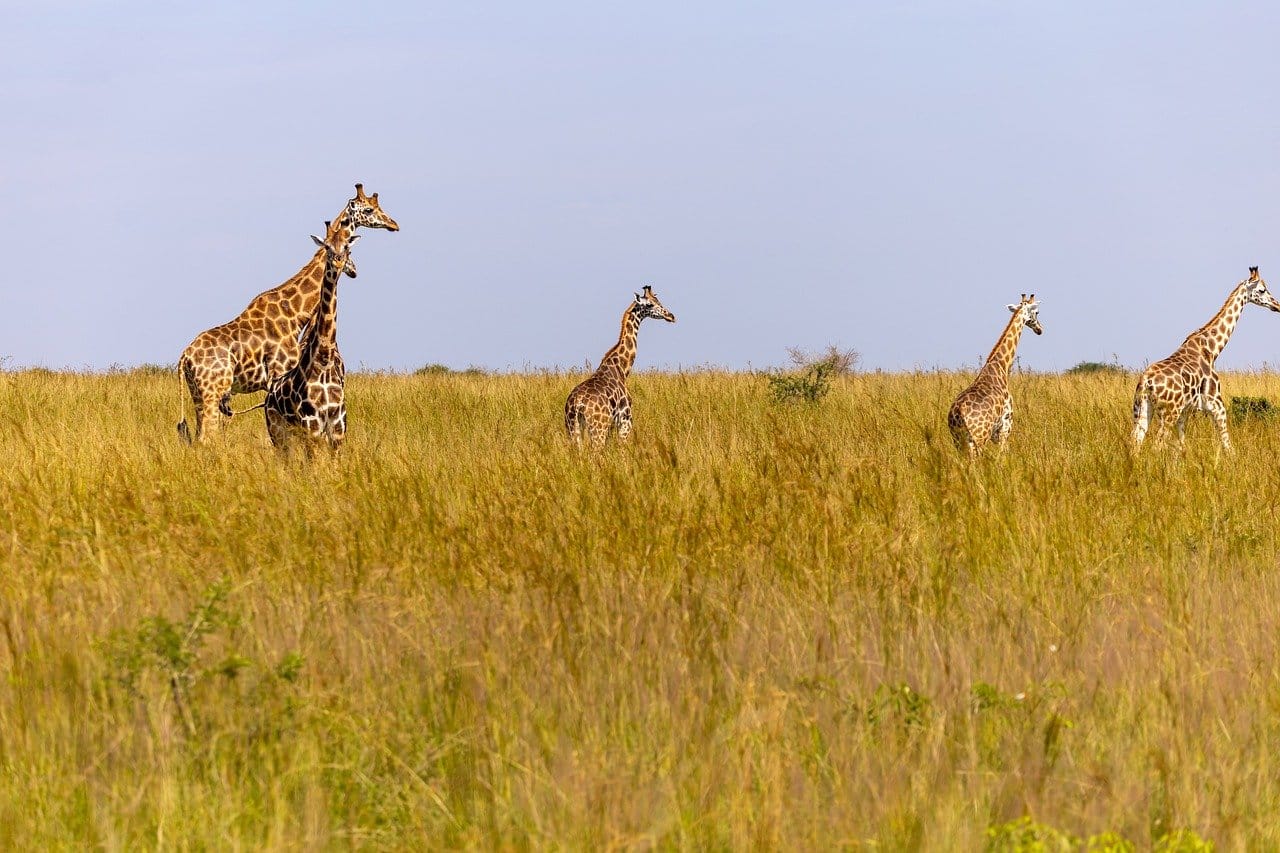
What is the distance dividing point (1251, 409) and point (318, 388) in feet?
34.4

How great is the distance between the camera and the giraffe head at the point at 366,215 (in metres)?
11.5

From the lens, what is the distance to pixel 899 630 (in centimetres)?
466

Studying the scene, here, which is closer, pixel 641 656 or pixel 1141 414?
pixel 641 656

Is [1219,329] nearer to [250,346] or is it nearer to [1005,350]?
[1005,350]

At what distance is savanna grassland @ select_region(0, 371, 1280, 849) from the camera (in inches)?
126

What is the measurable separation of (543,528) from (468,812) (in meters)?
2.52

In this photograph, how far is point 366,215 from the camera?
11531 millimetres

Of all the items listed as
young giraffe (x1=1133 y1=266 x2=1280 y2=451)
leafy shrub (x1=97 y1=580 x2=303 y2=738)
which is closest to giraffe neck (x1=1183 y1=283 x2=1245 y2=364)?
young giraffe (x1=1133 y1=266 x2=1280 y2=451)

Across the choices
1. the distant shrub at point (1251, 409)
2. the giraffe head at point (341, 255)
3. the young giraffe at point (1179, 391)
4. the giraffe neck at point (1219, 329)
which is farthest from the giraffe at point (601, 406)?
the distant shrub at point (1251, 409)

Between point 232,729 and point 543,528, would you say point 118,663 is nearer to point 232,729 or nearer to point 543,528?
point 232,729

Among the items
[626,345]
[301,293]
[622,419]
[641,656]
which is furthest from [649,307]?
[641,656]

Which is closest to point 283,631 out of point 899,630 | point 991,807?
point 899,630

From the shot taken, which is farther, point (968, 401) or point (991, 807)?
point (968, 401)

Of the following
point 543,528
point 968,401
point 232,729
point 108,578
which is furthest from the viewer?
point 968,401
